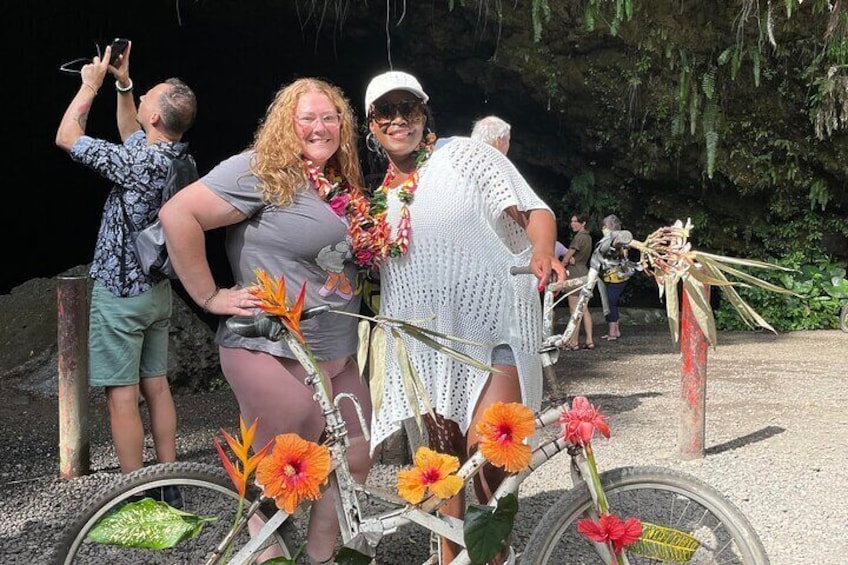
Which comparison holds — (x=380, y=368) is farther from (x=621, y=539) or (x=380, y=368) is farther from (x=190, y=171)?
(x=190, y=171)

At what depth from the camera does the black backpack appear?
11.0ft

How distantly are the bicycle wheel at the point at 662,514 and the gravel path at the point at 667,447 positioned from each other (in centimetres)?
131

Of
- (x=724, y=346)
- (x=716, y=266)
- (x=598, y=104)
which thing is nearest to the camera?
(x=716, y=266)

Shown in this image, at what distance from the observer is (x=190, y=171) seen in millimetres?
3844

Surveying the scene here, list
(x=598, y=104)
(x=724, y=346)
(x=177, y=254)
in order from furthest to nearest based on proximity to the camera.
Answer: (x=598, y=104), (x=724, y=346), (x=177, y=254)

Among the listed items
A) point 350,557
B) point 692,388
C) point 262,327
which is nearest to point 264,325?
point 262,327

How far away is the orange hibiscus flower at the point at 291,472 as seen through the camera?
2.28 meters

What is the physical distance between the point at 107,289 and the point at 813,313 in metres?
11.8

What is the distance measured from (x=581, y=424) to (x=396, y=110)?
1.10m

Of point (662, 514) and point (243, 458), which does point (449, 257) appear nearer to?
point (243, 458)

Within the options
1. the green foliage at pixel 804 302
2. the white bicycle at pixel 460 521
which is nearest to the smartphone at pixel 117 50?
the white bicycle at pixel 460 521

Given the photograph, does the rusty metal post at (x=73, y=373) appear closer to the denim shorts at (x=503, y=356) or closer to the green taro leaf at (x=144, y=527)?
the green taro leaf at (x=144, y=527)

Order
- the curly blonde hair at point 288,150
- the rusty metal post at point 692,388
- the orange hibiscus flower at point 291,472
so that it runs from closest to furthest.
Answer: the orange hibiscus flower at point 291,472, the curly blonde hair at point 288,150, the rusty metal post at point 692,388

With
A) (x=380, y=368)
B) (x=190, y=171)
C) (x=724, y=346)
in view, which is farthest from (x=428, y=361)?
(x=724, y=346)
